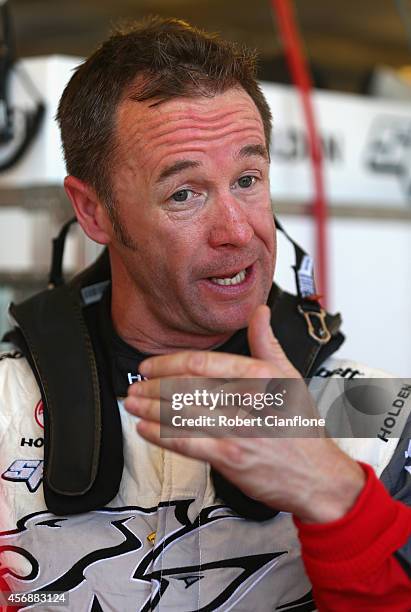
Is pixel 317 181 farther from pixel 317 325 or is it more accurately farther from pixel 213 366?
pixel 213 366

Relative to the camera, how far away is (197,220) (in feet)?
3.61

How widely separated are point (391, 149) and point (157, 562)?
170 centimetres

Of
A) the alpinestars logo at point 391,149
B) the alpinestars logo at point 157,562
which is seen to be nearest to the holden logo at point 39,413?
the alpinestars logo at point 157,562

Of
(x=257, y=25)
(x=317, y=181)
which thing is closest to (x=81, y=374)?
(x=317, y=181)

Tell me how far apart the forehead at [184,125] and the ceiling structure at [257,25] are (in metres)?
2.74

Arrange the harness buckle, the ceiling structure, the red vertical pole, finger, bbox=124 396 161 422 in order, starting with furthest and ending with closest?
the ceiling structure, the red vertical pole, the harness buckle, finger, bbox=124 396 161 422

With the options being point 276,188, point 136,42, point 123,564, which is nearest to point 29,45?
point 276,188

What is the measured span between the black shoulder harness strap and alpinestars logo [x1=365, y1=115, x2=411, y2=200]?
4.35ft

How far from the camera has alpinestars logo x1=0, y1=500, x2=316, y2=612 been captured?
1.05 metres

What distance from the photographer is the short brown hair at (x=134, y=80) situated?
3.65 feet

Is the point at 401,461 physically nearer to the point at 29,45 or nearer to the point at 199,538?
the point at 199,538

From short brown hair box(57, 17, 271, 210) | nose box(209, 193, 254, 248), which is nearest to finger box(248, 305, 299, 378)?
nose box(209, 193, 254, 248)

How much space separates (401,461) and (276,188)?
4.65ft

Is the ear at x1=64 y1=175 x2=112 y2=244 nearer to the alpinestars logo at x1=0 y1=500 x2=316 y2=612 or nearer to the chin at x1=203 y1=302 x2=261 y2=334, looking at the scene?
the chin at x1=203 y1=302 x2=261 y2=334
